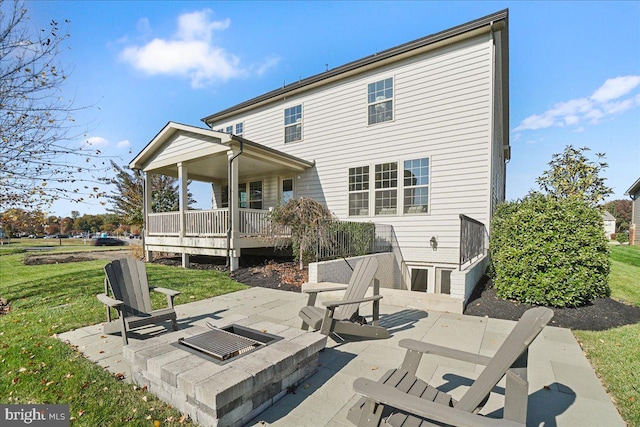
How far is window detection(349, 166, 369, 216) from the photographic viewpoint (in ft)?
36.5

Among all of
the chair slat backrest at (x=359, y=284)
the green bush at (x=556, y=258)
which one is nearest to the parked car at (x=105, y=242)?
the chair slat backrest at (x=359, y=284)

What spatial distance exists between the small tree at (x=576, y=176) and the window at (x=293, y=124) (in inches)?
479

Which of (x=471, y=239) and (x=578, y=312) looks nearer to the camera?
(x=578, y=312)

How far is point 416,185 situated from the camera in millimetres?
10086

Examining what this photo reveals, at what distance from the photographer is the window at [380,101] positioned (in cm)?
1073

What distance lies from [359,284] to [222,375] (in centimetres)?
229

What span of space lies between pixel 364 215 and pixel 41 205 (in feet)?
29.5

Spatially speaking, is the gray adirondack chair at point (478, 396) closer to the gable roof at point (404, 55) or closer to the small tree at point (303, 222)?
the small tree at point (303, 222)

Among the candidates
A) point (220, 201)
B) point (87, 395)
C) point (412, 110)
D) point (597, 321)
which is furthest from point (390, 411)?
point (220, 201)

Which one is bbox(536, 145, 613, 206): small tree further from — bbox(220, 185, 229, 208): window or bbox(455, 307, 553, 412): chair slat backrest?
bbox(220, 185, 229, 208): window

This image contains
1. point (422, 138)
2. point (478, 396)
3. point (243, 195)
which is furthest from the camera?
point (243, 195)

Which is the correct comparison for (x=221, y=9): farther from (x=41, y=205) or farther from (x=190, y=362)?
(x=190, y=362)

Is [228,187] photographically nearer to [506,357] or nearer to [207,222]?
[207,222]

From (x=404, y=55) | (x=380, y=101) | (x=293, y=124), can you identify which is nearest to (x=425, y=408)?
(x=380, y=101)
